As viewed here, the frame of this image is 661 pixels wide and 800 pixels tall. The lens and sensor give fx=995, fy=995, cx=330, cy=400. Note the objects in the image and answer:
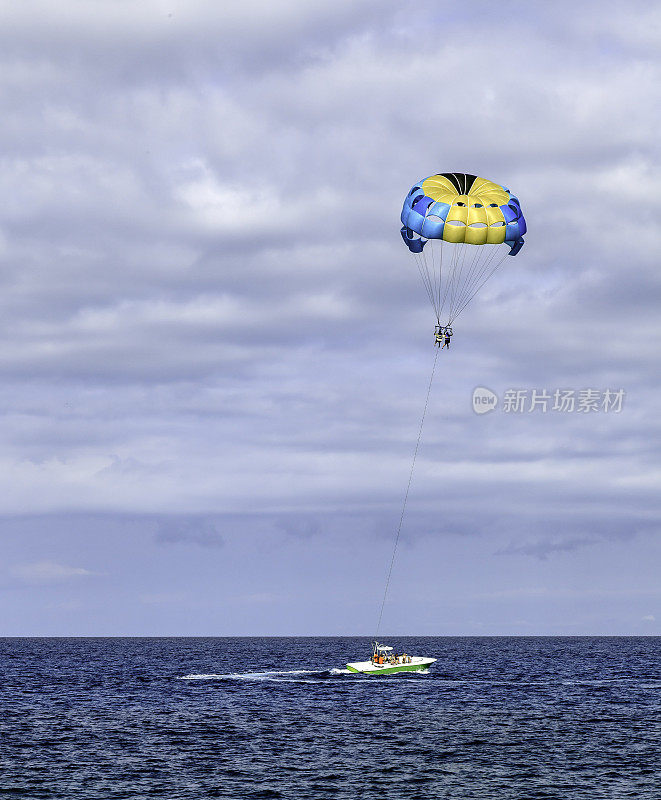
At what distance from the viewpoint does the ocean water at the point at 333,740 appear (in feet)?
183

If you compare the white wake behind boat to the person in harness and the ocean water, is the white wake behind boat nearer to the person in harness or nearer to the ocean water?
the ocean water

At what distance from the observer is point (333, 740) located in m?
71.8

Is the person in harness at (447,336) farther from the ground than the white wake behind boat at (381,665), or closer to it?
farther from the ground

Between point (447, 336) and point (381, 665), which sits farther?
point (381, 665)

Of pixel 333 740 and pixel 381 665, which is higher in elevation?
pixel 381 665

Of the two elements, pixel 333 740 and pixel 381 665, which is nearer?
pixel 333 740

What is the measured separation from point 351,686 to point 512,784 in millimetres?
61925

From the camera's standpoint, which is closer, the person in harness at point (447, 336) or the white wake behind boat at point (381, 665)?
the person in harness at point (447, 336)

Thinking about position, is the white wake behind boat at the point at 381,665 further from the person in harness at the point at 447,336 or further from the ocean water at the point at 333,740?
the person in harness at the point at 447,336

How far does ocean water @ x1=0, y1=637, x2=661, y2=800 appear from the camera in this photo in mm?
55656

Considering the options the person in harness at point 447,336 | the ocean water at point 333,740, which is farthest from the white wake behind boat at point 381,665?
the person in harness at point 447,336

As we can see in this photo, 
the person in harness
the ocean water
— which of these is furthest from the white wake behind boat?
the person in harness

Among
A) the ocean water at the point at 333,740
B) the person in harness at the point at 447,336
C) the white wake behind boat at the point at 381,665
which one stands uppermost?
the person in harness at the point at 447,336

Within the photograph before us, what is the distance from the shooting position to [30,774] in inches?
2325
